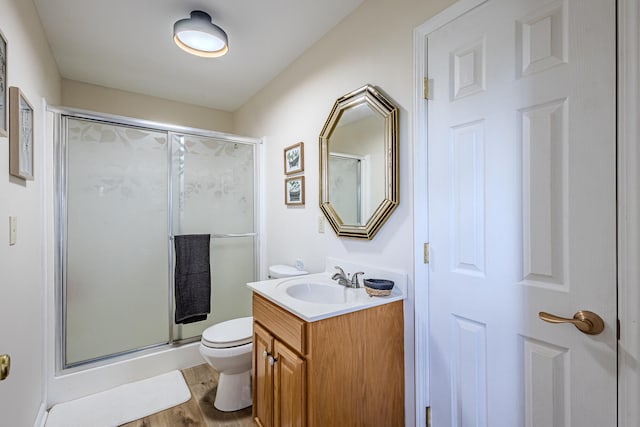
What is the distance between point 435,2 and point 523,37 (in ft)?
1.54

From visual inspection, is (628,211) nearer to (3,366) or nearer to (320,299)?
(320,299)

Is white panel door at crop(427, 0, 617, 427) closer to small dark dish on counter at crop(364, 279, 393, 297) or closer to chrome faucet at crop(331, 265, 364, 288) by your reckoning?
small dark dish on counter at crop(364, 279, 393, 297)

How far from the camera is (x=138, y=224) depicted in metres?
2.34

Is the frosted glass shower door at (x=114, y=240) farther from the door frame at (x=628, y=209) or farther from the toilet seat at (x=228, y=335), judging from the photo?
the door frame at (x=628, y=209)

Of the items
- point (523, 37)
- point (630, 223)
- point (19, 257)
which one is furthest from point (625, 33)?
point (19, 257)

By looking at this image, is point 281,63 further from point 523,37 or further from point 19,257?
point 19,257

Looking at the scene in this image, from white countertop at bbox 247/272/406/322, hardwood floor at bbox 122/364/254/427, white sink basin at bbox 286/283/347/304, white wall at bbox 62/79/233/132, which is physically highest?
white wall at bbox 62/79/233/132

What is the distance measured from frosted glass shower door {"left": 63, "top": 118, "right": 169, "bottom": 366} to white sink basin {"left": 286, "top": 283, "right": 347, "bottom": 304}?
4.37 feet

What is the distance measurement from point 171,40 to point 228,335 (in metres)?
2.06

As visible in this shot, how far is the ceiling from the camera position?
178 cm

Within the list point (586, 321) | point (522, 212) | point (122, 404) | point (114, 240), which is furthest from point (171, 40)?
point (586, 321)

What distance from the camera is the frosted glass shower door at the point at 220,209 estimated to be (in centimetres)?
252

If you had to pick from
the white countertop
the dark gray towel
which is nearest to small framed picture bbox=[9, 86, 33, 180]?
the dark gray towel

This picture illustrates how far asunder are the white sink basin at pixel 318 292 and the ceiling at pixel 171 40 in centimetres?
164
